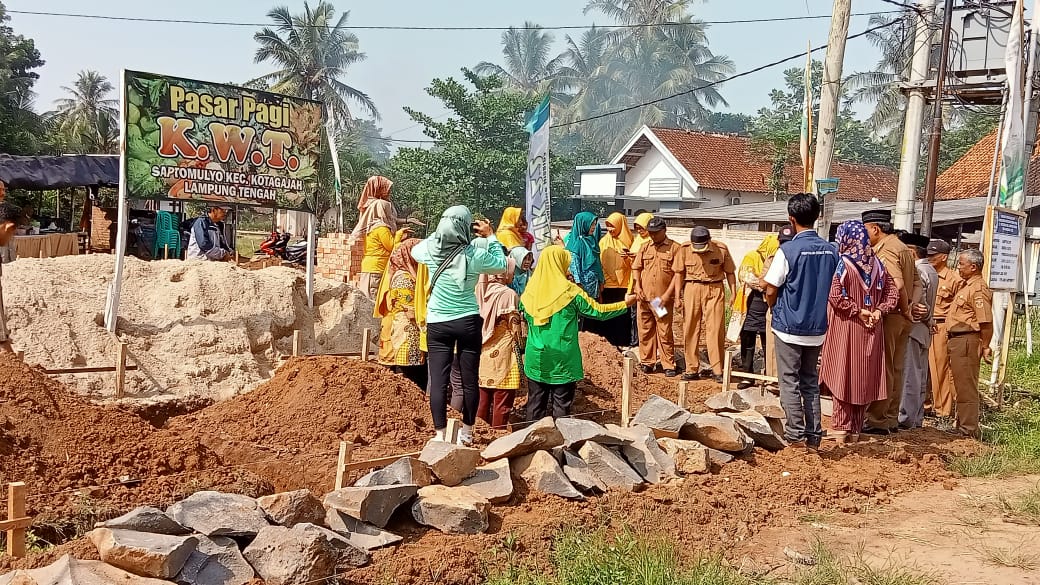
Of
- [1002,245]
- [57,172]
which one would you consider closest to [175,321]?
[1002,245]

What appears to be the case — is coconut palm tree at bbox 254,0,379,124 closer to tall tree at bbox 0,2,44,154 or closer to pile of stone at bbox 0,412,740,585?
tall tree at bbox 0,2,44,154

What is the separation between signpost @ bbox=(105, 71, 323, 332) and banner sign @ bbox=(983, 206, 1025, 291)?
6.22 metres

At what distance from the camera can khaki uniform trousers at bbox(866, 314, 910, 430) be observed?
7.10 meters

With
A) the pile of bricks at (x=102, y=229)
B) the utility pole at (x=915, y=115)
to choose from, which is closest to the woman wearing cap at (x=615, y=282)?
the utility pole at (x=915, y=115)

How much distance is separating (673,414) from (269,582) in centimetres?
329

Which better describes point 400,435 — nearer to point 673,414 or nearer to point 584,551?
point 673,414

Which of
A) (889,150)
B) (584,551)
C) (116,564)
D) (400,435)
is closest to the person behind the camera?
(116,564)

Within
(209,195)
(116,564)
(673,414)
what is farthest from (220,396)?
(116,564)

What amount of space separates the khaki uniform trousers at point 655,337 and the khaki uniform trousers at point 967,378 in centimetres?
283

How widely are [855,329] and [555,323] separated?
2123mm

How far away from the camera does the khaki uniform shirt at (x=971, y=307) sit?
7.52m

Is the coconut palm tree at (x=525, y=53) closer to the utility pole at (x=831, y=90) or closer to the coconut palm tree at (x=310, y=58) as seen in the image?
the coconut palm tree at (x=310, y=58)

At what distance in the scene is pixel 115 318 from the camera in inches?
307

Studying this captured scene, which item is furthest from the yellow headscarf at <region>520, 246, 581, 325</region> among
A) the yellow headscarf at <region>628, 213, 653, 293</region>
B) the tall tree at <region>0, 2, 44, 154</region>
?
the tall tree at <region>0, 2, 44, 154</region>
